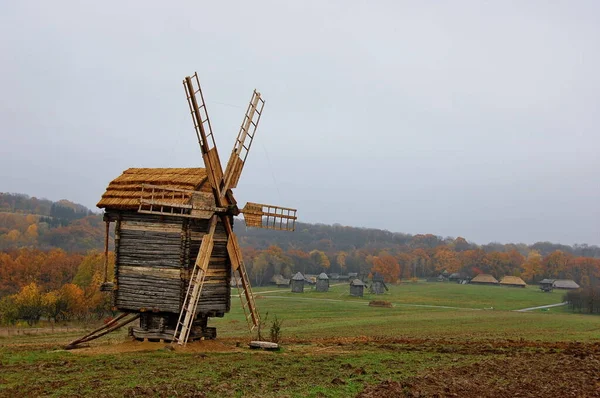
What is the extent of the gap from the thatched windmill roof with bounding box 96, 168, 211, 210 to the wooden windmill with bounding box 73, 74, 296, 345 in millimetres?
39

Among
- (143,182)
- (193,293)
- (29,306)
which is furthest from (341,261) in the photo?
(193,293)

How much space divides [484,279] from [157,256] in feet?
379

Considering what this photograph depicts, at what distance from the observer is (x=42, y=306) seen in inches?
1981

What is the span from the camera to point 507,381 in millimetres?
14711

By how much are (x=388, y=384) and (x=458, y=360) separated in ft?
19.0

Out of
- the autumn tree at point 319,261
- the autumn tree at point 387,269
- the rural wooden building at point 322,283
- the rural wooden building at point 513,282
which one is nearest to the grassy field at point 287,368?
the rural wooden building at point 322,283

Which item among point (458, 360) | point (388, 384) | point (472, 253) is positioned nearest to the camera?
point (388, 384)

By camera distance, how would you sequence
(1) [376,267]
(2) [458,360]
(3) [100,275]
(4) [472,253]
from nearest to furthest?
(2) [458,360], (3) [100,275], (1) [376,267], (4) [472,253]

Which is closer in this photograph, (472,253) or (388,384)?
(388,384)

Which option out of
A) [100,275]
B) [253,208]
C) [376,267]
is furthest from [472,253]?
[253,208]

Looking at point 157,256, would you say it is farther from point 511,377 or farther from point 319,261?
point 319,261

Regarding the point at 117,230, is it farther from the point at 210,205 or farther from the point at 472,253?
the point at 472,253

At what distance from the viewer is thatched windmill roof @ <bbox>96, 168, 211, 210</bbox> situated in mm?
21875

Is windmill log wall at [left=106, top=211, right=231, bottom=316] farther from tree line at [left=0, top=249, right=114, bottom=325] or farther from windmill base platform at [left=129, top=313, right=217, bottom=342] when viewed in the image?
tree line at [left=0, top=249, right=114, bottom=325]
